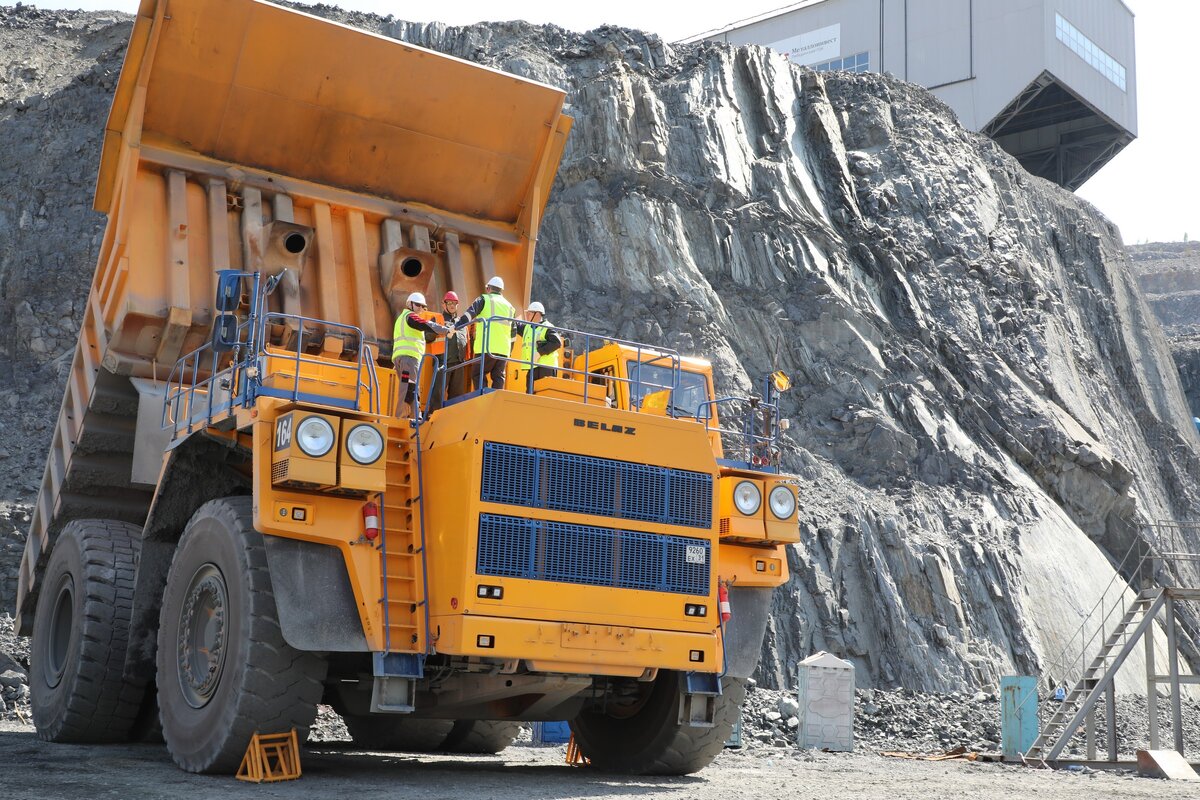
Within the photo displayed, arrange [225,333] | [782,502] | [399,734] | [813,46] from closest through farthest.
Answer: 1. [225,333]
2. [782,502]
3. [399,734]
4. [813,46]

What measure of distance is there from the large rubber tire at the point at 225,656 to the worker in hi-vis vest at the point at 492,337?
1.68 m

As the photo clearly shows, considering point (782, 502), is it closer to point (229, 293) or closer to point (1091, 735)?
point (229, 293)

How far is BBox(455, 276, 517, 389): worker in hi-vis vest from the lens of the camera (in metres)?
7.86

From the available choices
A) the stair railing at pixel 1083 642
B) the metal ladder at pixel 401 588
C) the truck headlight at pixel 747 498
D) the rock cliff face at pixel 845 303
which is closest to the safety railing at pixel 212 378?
the metal ladder at pixel 401 588

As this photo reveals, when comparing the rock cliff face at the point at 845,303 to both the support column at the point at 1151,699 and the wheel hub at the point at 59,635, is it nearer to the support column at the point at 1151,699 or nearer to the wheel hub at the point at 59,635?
the support column at the point at 1151,699

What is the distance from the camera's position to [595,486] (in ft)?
24.5

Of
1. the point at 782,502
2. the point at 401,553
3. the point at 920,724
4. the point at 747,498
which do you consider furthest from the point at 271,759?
the point at 920,724

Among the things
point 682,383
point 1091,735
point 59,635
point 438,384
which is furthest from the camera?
point 1091,735

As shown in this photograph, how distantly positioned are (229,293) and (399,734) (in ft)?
13.7

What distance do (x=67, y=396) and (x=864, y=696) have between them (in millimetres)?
11865

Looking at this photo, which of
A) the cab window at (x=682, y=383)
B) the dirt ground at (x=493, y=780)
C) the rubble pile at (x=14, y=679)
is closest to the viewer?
the dirt ground at (x=493, y=780)

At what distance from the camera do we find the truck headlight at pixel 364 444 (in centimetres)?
718

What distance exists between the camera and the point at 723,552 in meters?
8.38

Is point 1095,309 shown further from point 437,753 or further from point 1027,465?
point 437,753
